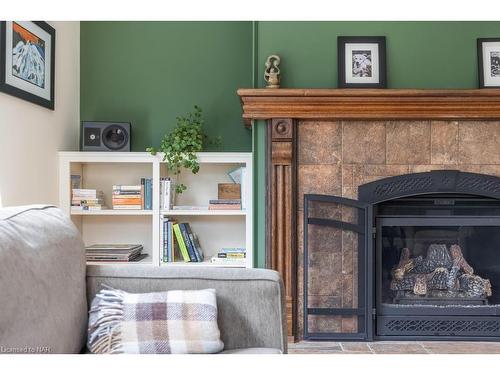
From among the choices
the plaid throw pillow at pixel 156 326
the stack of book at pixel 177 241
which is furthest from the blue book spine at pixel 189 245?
the plaid throw pillow at pixel 156 326

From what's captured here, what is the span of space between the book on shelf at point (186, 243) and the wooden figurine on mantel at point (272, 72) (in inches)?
41.7

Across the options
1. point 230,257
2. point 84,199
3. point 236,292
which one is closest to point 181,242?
point 230,257

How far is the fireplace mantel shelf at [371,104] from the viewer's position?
275cm

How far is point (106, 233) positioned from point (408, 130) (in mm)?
2074

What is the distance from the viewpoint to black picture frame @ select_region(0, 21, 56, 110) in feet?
8.45

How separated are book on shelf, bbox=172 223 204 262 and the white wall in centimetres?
78

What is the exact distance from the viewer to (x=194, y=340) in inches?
58.2

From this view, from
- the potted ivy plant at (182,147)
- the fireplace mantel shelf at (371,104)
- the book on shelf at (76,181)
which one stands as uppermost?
the fireplace mantel shelf at (371,104)

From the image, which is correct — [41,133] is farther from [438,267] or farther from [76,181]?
[438,267]

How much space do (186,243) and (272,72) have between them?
1.19m

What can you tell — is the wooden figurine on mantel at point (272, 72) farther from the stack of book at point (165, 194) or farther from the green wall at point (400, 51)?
the stack of book at point (165, 194)

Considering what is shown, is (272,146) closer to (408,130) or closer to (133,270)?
(408,130)

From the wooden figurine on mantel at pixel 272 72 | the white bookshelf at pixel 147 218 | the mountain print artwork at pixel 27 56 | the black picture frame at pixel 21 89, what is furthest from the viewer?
the white bookshelf at pixel 147 218
